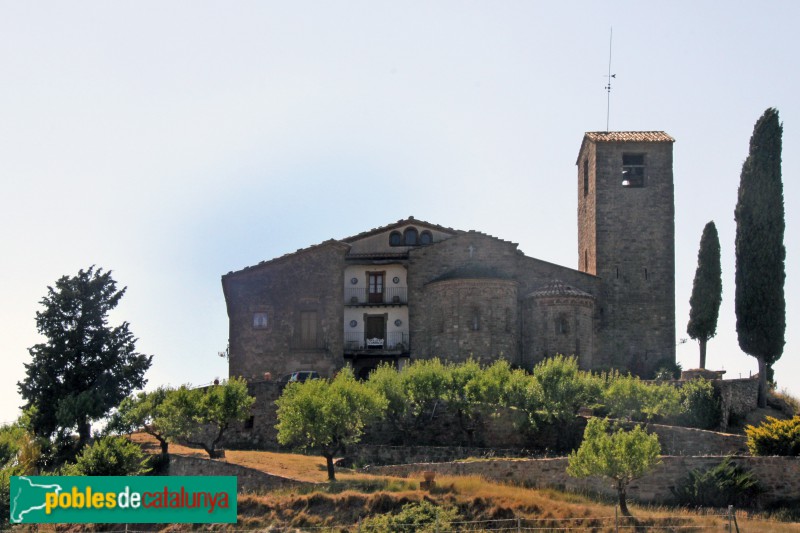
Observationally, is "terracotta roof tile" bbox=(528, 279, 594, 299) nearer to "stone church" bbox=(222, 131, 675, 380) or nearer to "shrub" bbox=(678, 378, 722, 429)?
"stone church" bbox=(222, 131, 675, 380)

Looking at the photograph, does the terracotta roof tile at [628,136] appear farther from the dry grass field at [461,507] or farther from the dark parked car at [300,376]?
the dry grass field at [461,507]

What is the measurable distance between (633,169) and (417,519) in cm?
3244

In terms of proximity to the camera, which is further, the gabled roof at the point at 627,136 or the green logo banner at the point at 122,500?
the gabled roof at the point at 627,136

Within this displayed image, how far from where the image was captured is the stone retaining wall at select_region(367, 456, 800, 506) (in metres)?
40.9

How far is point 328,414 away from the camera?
43.6 meters

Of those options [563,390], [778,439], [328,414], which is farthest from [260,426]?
[778,439]

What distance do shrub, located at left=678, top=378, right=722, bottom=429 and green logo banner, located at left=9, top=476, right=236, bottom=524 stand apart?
2167cm

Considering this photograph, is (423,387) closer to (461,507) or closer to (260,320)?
(461,507)

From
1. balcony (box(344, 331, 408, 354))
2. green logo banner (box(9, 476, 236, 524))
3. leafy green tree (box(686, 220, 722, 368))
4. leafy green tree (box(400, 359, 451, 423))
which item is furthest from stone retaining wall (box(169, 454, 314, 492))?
leafy green tree (box(686, 220, 722, 368))

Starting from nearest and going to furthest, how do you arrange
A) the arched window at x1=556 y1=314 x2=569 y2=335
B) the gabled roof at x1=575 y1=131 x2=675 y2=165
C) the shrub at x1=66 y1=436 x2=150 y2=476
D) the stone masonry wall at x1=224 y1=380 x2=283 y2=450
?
the shrub at x1=66 y1=436 x2=150 y2=476, the stone masonry wall at x1=224 y1=380 x2=283 y2=450, the arched window at x1=556 y1=314 x2=569 y2=335, the gabled roof at x1=575 y1=131 x2=675 y2=165

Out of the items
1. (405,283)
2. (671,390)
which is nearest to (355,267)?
(405,283)

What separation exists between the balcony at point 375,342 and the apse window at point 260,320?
4.39 meters

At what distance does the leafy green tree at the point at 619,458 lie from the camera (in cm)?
3875

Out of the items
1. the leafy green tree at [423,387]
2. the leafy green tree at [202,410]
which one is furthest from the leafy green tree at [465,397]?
the leafy green tree at [202,410]
